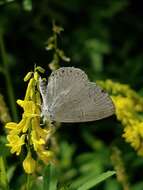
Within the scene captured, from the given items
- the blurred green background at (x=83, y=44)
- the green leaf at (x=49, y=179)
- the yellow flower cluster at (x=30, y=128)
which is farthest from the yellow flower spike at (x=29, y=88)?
the blurred green background at (x=83, y=44)

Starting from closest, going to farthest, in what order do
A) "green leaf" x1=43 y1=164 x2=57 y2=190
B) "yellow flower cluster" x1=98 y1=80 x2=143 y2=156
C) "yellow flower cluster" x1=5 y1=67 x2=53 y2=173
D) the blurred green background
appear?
"yellow flower cluster" x1=5 y1=67 x2=53 y2=173 → "green leaf" x1=43 y1=164 x2=57 y2=190 → "yellow flower cluster" x1=98 y1=80 x2=143 y2=156 → the blurred green background

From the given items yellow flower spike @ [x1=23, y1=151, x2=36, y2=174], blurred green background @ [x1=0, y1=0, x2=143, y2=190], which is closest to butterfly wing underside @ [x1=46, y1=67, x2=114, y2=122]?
yellow flower spike @ [x1=23, y1=151, x2=36, y2=174]

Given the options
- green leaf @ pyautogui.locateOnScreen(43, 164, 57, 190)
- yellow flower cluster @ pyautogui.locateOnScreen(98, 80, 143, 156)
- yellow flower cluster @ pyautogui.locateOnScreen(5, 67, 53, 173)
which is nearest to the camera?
yellow flower cluster @ pyautogui.locateOnScreen(5, 67, 53, 173)

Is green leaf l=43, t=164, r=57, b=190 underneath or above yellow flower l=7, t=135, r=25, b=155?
underneath

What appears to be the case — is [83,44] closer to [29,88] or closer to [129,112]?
[129,112]

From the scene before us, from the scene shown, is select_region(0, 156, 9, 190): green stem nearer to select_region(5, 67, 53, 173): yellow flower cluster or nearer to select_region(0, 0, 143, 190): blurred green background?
select_region(5, 67, 53, 173): yellow flower cluster

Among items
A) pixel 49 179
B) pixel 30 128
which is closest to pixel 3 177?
pixel 49 179
